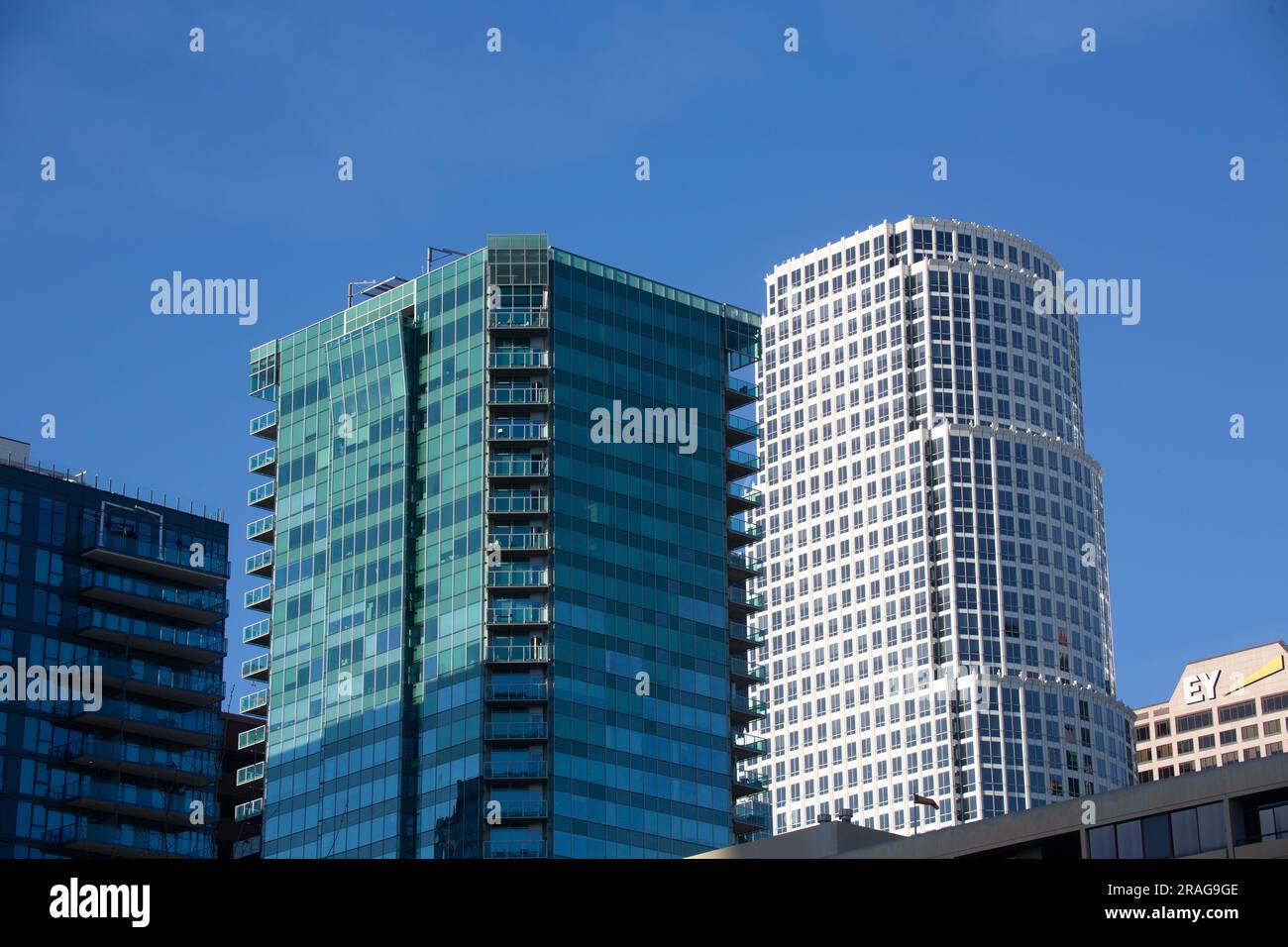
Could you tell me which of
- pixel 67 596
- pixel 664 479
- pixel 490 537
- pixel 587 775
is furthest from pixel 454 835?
pixel 67 596

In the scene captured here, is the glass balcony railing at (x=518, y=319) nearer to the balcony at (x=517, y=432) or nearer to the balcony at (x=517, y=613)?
the balcony at (x=517, y=432)

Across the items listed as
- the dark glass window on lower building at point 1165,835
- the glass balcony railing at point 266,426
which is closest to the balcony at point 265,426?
the glass balcony railing at point 266,426

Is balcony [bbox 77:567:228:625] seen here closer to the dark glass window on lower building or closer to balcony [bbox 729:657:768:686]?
balcony [bbox 729:657:768:686]

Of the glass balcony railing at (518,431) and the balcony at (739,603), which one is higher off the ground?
the glass balcony railing at (518,431)

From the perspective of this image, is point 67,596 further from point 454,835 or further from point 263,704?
point 454,835

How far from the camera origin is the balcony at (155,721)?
18025cm

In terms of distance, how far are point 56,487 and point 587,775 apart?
57.6 meters

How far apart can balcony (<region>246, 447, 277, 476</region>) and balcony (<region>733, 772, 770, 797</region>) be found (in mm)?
48095

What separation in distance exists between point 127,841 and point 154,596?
22388 mm

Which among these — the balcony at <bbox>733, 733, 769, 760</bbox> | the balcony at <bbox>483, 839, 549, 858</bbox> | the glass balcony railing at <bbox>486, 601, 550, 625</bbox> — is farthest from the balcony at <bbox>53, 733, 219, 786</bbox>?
the balcony at <bbox>733, 733, 769, 760</bbox>

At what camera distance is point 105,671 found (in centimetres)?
18288

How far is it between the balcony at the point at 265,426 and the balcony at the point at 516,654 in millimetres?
37289
